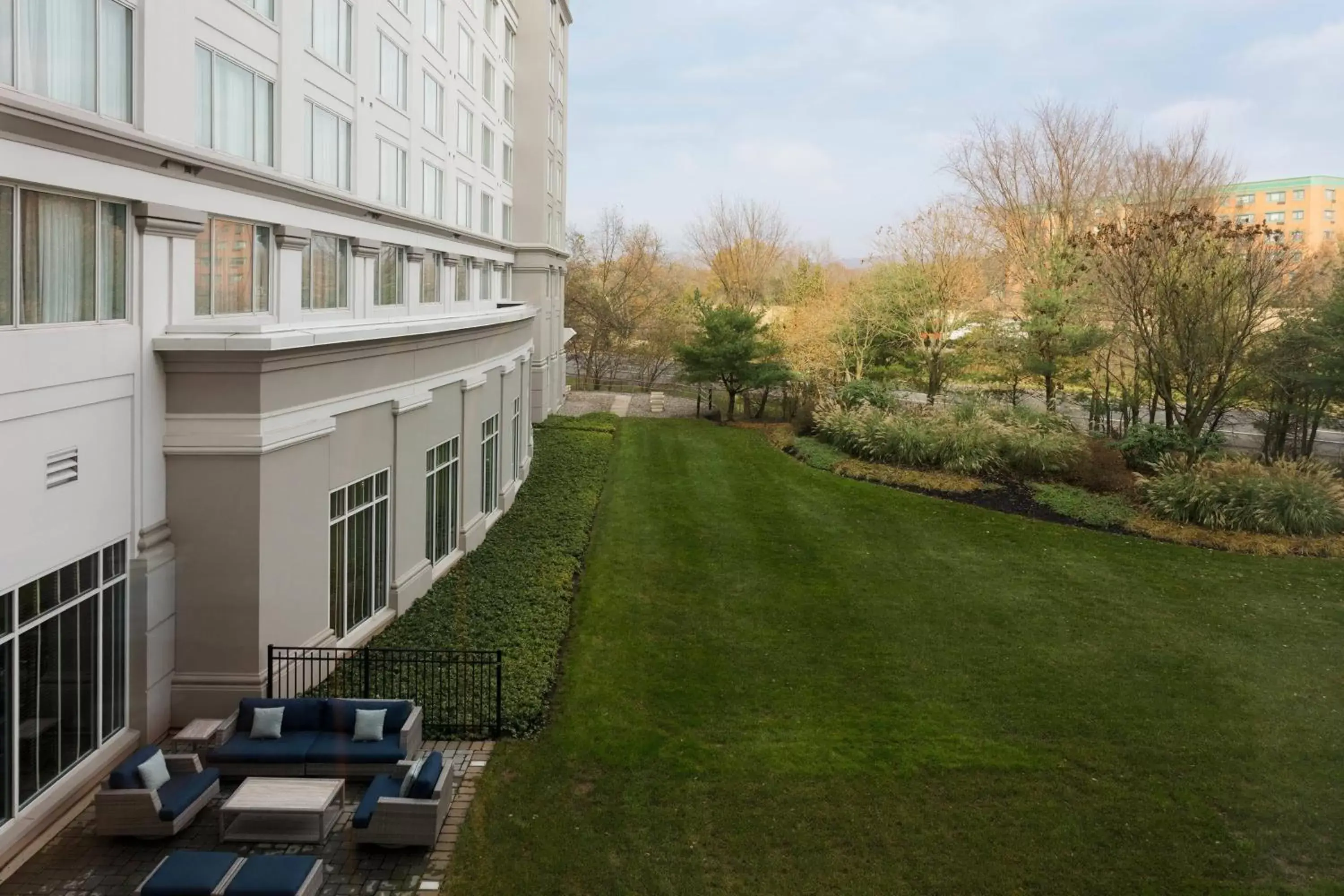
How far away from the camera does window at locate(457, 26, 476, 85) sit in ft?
84.7

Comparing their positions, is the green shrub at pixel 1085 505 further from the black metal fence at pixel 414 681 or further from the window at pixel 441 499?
the black metal fence at pixel 414 681

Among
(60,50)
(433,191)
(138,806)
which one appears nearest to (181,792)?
(138,806)

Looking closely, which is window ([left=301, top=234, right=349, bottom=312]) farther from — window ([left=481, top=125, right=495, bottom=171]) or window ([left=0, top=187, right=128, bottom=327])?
window ([left=481, top=125, right=495, bottom=171])

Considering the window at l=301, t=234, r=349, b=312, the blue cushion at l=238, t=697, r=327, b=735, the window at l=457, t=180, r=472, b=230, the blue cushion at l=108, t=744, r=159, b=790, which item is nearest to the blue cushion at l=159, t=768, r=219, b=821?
the blue cushion at l=108, t=744, r=159, b=790

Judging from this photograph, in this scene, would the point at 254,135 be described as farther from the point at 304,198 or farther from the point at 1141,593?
the point at 1141,593

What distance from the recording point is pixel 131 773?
8477 mm

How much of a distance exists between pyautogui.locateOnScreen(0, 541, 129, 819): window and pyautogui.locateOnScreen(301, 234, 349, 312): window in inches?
279

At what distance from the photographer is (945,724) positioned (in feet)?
38.9

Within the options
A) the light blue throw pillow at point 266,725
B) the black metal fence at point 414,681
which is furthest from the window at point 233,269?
the light blue throw pillow at point 266,725

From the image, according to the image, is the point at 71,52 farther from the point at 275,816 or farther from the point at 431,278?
the point at 431,278

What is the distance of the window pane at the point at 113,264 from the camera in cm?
919

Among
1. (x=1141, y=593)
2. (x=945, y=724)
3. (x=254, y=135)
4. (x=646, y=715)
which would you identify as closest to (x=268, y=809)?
(x=646, y=715)

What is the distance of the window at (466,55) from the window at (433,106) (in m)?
2.05

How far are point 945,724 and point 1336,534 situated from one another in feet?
48.4
